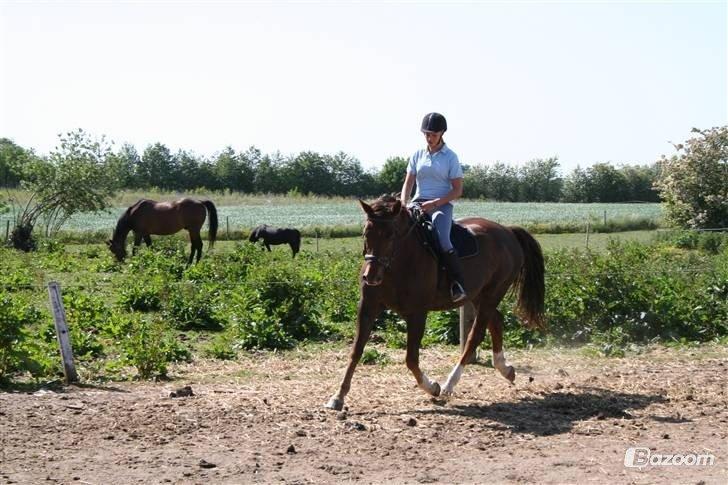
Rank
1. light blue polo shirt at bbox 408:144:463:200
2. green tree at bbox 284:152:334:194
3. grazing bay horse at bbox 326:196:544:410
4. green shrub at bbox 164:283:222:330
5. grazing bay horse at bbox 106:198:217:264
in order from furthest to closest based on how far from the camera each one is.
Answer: green tree at bbox 284:152:334:194 → grazing bay horse at bbox 106:198:217:264 → green shrub at bbox 164:283:222:330 → light blue polo shirt at bbox 408:144:463:200 → grazing bay horse at bbox 326:196:544:410

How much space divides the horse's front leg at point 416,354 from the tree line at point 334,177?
6452 cm

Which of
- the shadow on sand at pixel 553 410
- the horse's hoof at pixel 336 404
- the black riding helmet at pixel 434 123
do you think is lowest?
the shadow on sand at pixel 553 410

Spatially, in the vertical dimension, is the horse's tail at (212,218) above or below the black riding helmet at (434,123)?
below

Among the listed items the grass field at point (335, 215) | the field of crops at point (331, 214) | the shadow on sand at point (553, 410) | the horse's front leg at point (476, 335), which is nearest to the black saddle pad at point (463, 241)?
the horse's front leg at point (476, 335)

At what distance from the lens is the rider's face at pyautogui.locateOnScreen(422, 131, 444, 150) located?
323 inches

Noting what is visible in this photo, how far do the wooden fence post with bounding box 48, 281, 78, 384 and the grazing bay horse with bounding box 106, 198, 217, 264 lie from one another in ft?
47.2

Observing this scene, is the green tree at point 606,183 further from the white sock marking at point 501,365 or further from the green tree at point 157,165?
the white sock marking at point 501,365

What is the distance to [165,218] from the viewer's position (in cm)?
2473

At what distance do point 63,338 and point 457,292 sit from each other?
163 inches

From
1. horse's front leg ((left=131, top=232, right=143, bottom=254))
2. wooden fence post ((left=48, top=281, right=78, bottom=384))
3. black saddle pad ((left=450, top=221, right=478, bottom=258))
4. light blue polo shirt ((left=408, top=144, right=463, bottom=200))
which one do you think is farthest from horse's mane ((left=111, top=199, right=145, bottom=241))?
light blue polo shirt ((left=408, top=144, right=463, bottom=200))

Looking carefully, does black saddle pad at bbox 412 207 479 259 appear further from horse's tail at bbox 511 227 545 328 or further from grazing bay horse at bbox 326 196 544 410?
horse's tail at bbox 511 227 545 328

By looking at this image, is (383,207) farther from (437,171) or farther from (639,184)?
(639,184)

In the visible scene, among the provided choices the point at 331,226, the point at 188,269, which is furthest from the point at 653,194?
the point at 188,269

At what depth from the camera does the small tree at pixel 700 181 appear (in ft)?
111
